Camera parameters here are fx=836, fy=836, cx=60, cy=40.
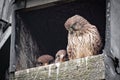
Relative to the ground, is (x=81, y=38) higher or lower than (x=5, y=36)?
lower

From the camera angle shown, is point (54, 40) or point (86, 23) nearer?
point (86, 23)

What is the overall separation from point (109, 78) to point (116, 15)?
463mm

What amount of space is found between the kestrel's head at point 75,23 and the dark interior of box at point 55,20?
0.09 meters

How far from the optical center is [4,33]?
6.23 metres

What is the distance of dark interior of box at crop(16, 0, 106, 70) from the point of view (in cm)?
564

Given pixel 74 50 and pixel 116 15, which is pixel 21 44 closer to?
pixel 74 50

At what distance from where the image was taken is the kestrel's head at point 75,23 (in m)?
5.55

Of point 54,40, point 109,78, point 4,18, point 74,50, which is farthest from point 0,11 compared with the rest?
point 109,78

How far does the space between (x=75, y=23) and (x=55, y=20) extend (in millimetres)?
349

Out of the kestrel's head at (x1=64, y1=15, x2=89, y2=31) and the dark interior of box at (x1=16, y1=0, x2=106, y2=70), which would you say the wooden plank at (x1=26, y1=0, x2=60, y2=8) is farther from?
the kestrel's head at (x1=64, y1=15, x2=89, y2=31)

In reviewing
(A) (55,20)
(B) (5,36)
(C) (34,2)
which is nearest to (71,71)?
(C) (34,2)

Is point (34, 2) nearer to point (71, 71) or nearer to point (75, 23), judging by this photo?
point (75, 23)

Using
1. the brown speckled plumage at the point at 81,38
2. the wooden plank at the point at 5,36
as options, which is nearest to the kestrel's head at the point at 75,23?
the brown speckled plumage at the point at 81,38

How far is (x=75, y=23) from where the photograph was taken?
5.57m
